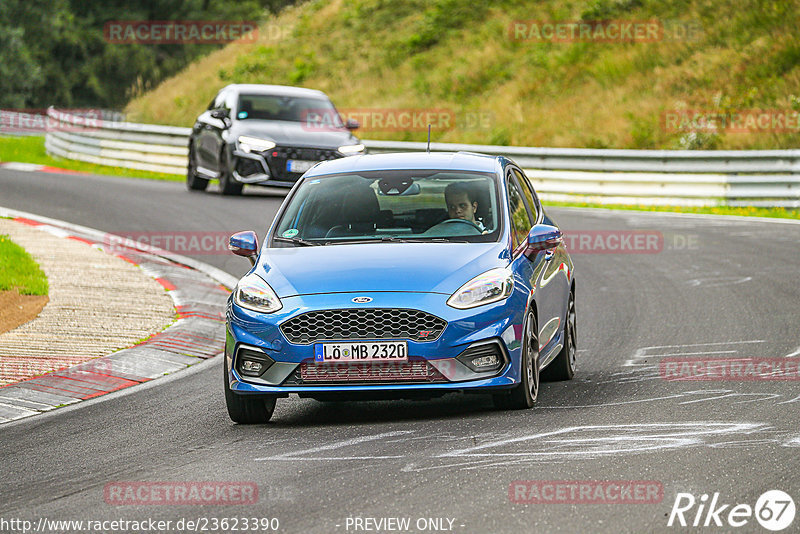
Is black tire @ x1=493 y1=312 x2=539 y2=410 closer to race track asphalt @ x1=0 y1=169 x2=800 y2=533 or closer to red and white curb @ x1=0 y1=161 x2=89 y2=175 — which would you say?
race track asphalt @ x1=0 y1=169 x2=800 y2=533

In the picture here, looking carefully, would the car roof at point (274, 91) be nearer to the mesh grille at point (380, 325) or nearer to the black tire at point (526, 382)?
the black tire at point (526, 382)

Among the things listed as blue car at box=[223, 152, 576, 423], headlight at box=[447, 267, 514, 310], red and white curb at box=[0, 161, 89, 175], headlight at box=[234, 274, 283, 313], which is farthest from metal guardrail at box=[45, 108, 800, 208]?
headlight at box=[234, 274, 283, 313]

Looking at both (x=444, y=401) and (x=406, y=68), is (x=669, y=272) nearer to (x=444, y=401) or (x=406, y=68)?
(x=444, y=401)

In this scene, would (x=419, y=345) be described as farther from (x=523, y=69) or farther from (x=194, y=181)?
(x=523, y=69)

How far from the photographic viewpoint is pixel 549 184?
25.8 m

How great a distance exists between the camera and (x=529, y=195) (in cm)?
1045

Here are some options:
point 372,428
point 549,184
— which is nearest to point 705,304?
point 372,428

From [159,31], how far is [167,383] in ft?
246

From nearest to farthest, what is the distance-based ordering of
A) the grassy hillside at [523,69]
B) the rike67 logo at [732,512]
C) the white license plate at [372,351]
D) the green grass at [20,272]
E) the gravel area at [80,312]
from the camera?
1. the rike67 logo at [732,512]
2. the white license plate at [372,351]
3. the gravel area at [80,312]
4. the green grass at [20,272]
5. the grassy hillside at [523,69]

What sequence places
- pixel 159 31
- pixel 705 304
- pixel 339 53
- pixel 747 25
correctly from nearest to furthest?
pixel 705 304, pixel 747 25, pixel 339 53, pixel 159 31

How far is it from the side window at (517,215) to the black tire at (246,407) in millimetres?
1934

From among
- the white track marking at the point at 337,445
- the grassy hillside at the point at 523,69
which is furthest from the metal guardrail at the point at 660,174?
the white track marking at the point at 337,445

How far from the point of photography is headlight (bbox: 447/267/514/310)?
812 centimetres

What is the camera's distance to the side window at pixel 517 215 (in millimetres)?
9102
